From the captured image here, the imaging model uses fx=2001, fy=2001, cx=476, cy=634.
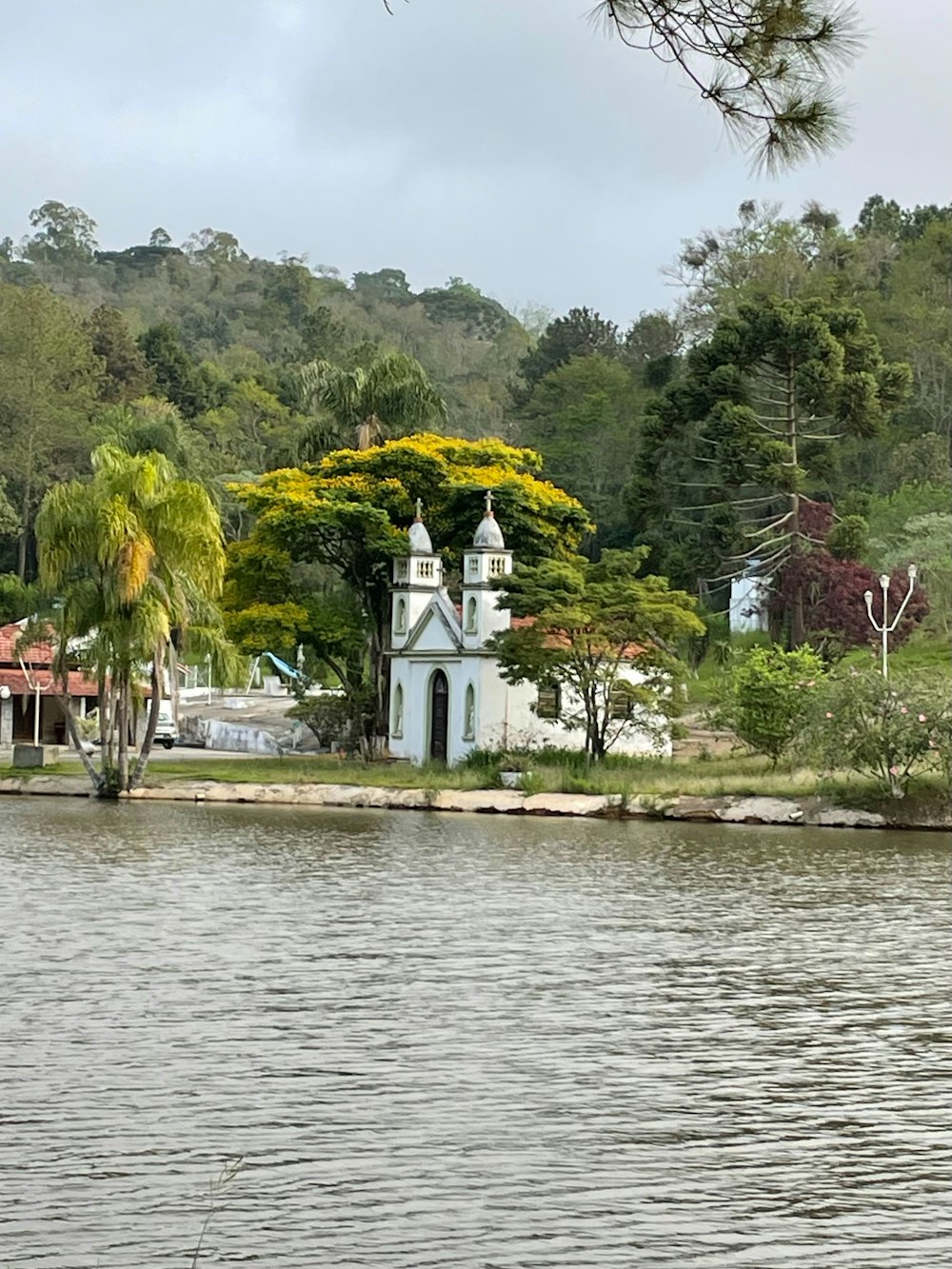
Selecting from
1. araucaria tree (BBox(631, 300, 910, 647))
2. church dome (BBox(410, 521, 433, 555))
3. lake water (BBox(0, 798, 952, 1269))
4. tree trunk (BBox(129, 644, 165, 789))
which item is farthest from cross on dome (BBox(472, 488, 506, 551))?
lake water (BBox(0, 798, 952, 1269))

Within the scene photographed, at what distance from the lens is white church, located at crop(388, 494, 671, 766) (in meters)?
51.7

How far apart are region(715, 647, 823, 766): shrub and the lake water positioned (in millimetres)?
15216

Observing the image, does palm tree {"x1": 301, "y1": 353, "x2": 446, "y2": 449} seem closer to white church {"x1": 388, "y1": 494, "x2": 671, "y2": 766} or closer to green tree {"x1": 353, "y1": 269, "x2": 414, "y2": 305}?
white church {"x1": 388, "y1": 494, "x2": 671, "y2": 766}

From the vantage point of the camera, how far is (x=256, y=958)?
70.5 ft

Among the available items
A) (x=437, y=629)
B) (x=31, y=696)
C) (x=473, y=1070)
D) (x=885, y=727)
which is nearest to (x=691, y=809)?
(x=885, y=727)

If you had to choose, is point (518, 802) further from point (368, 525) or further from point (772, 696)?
point (368, 525)

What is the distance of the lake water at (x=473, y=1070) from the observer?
11070mm

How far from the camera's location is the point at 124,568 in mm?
44500

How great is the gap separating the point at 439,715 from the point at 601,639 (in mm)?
8006

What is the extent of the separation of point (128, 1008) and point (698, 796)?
25.9 meters

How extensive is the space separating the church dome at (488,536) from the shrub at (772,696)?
25.9 ft

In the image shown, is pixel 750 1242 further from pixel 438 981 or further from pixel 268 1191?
pixel 438 981

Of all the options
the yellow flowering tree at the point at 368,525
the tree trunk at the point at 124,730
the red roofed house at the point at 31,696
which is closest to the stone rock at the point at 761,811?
the tree trunk at the point at 124,730

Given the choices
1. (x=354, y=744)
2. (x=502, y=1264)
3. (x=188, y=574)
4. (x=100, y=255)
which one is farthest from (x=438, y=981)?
(x=100, y=255)
